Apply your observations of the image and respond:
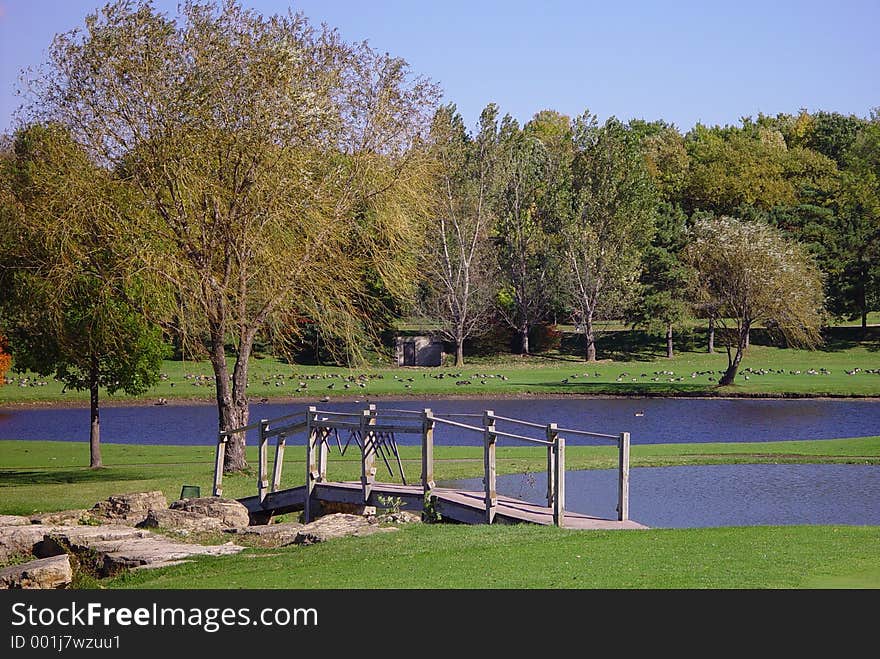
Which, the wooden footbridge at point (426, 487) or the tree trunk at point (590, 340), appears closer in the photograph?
the wooden footbridge at point (426, 487)

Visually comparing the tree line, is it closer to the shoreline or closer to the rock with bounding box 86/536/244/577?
the rock with bounding box 86/536/244/577

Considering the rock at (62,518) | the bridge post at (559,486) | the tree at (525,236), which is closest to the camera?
the bridge post at (559,486)

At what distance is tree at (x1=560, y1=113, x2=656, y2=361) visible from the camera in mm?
71000

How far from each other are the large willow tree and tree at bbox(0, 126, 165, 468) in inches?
24.7

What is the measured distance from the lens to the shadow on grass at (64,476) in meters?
27.2

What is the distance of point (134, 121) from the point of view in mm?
23969

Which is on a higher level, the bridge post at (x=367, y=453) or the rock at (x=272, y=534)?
the bridge post at (x=367, y=453)

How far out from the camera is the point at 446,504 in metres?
17.0

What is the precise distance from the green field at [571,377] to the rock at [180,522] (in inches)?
1482

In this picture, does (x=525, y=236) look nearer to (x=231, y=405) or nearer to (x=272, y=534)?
(x=231, y=405)

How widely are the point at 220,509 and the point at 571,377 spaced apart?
47.7 metres

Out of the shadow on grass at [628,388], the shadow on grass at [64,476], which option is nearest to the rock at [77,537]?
the shadow on grass at [64,476]

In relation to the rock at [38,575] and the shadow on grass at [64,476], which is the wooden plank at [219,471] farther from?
the rock at [38,575]
